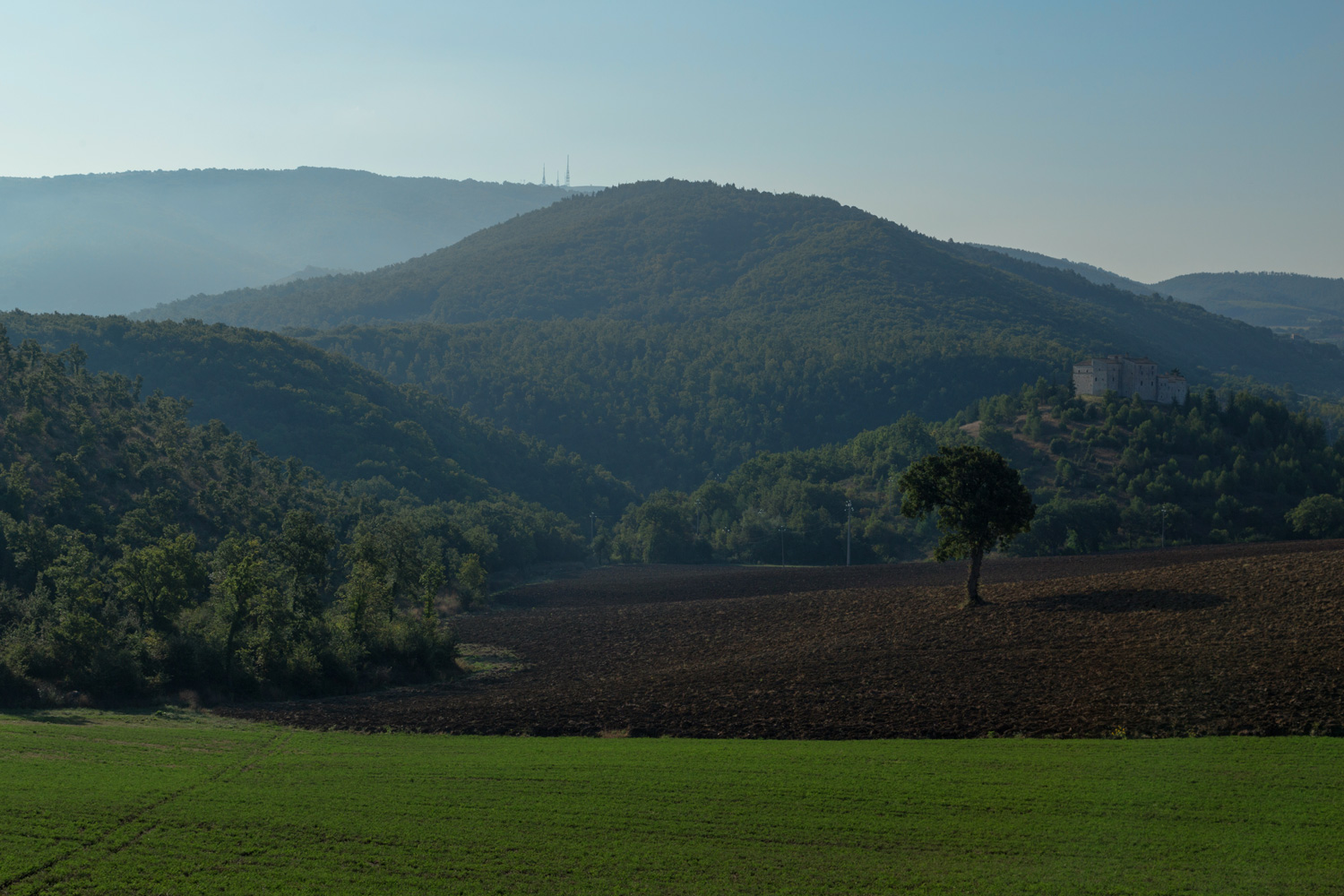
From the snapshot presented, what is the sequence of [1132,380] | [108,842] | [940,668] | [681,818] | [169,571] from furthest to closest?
[1132,380], [169,571], [940,668], [681,818], [108,842]

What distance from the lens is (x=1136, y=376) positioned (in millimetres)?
145125

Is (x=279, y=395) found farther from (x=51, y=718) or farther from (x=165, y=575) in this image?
(x=51, y=718)

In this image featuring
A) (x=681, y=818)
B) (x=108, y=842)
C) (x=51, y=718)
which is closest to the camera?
(x=108, y=842)

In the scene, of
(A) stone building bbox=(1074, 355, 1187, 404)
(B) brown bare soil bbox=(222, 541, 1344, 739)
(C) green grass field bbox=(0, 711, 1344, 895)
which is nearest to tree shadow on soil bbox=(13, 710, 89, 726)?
(C) green grass field bbox=(0, 711, 1344, 895)

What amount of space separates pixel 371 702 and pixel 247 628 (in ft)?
27.8

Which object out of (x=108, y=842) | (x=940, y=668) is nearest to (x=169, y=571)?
(x=108, y=842)

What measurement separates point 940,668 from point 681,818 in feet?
68.4

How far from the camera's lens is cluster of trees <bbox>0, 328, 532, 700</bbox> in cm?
4469

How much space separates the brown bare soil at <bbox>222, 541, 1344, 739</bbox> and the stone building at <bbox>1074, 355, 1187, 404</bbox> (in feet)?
291

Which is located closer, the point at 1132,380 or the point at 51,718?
the point at 51,718

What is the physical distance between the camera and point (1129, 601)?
53938 mm

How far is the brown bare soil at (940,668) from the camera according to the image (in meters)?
35.6

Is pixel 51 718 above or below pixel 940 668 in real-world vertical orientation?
below

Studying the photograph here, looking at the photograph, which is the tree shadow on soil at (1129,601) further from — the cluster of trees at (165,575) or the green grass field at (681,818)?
the cluster of trees at (165,575)
